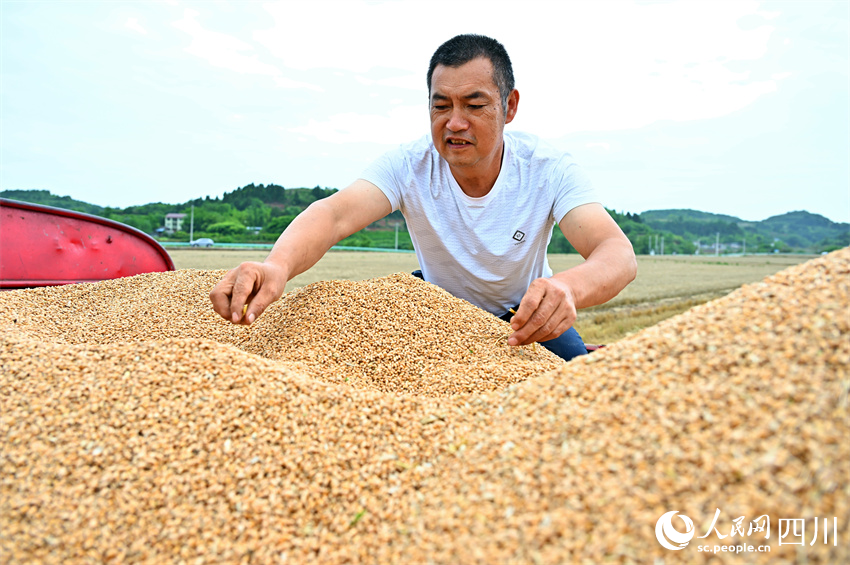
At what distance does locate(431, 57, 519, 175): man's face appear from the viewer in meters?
2.33

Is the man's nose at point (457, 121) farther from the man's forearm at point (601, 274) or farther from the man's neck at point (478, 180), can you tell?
the man's forearm at point (601, 274)

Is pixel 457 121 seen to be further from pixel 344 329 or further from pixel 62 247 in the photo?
pixel 62 247

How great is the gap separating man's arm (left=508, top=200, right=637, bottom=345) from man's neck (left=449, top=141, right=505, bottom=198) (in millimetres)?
411

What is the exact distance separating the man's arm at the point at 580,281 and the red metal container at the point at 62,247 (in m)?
2.93

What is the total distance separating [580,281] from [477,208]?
2.82ft

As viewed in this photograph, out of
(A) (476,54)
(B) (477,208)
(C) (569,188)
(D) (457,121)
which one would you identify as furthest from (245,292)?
(C) (569,188)

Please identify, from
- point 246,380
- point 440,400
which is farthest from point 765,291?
point 246,380

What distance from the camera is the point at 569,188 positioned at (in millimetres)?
2568

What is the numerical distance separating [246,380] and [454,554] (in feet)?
2.39

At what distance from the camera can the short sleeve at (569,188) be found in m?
2.51

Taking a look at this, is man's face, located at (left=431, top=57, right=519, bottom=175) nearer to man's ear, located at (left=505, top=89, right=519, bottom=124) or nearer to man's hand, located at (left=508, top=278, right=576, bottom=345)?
man's ear, located at (left=505, top=89, right=519, bottom=124)

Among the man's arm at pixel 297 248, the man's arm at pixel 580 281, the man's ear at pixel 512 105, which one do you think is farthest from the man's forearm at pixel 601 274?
the man's arm at pixel 297 248

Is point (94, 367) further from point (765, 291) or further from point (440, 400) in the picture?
point (765, 291)

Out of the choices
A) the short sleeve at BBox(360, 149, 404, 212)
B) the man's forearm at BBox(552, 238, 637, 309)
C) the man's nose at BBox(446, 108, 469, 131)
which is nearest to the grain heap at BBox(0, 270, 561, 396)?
the man's forearm at BBox(552, 238, 637, 309)
